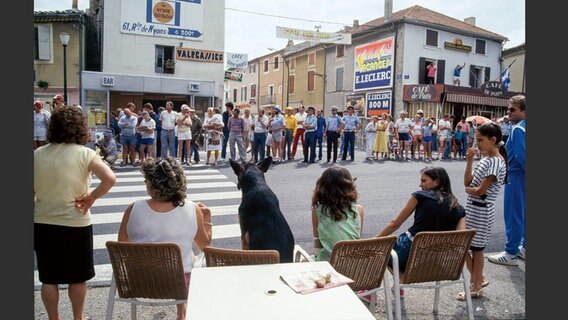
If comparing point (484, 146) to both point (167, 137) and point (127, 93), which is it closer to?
point (167, 137)

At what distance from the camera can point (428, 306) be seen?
3.86 m

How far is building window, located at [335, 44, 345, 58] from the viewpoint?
32.8 metres

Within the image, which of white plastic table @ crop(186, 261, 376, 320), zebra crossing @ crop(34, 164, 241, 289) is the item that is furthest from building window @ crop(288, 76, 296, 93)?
white plastic table @ crop(186, 261, 376, 320)

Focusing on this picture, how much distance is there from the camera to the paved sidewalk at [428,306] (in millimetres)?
3580

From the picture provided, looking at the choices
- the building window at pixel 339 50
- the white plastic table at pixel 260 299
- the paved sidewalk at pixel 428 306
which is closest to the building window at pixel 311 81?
the building window at pixel 339 50

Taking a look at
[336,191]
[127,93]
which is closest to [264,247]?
[336,191]

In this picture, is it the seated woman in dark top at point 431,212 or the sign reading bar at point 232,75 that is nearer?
the seated woman in dark top at point 431,212

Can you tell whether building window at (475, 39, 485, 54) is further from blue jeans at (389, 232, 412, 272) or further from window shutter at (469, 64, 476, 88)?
blue jeans at (389, 232, 412, 272)

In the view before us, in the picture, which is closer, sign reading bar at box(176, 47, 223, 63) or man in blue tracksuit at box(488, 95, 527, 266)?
man in blue tracksuit at box(488, 95, 527, 266)

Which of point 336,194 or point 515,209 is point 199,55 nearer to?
point 515,209

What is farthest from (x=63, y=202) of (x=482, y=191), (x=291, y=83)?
(x=291, y=83)

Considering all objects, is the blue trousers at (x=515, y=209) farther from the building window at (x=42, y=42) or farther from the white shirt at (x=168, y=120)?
the building window at (x=42, y=42)

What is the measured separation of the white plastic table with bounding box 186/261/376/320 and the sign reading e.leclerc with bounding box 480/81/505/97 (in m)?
27.6

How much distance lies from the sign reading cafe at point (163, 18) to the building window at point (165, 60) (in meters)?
0.72
